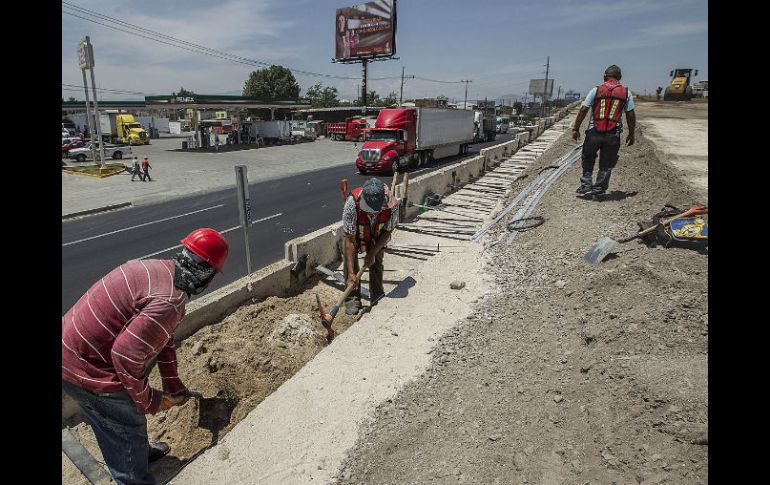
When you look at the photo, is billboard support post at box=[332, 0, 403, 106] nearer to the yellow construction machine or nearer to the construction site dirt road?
the yellow construction machine

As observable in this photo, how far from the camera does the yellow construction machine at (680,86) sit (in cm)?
4844

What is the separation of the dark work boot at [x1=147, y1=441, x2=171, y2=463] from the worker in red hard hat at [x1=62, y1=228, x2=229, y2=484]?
616 millimetres

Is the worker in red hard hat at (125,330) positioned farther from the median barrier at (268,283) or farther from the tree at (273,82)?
the tree at (273,82)

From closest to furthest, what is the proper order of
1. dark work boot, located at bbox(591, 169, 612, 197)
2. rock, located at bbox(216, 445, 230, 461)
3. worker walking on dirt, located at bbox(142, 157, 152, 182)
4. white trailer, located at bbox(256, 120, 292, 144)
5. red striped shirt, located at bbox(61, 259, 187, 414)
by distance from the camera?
1. red striped shirt, located at bbox(61, 259, 187, 414)
2. rock, located at bbox(216, 445, 230, 461)
3. dark work boot, located at bbox(591, 169, 612, 197)
4. worker walking on dirt, located at bbox(142, 157, 152, 182)
5. white trailer, located at bbox(256, 120, 292, 144)

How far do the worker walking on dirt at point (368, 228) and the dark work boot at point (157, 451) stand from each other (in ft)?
9.27

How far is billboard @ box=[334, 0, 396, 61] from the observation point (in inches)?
1903

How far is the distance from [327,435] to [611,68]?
7128 mm

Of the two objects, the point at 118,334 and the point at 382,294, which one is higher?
the point at 118,334

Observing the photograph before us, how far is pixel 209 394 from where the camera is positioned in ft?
12.6

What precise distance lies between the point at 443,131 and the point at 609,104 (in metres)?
18.0

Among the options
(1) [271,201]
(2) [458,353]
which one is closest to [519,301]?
(2) [458,353]

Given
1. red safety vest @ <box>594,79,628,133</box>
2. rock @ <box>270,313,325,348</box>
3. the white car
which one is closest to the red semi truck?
the white car

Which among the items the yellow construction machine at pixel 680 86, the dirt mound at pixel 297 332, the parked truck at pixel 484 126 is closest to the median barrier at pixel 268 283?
the dirt mound at pixel 297 332
